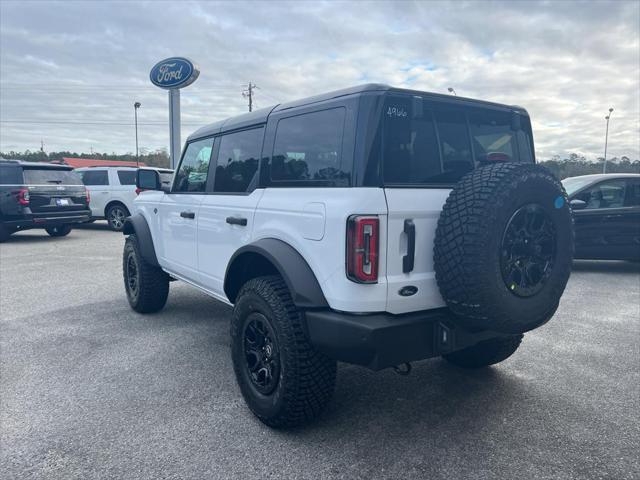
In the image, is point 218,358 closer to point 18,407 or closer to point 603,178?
point 18,407

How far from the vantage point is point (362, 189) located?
8.11 ft

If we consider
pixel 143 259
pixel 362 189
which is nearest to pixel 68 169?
pixel 143 259

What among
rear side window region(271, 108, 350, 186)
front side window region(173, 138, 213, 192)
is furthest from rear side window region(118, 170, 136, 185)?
rear side window region(271, 108, 350, 186)

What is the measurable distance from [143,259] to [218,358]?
1.67m

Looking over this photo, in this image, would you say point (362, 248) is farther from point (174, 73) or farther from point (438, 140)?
point (174, 73)

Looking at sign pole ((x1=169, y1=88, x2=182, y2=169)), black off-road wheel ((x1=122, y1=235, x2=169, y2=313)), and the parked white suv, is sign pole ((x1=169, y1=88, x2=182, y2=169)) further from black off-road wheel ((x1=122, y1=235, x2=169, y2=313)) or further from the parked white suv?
black off-road wheel ((x1=122, y1=235, x2=169, y2=313))

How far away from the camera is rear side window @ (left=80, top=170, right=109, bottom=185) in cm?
1364

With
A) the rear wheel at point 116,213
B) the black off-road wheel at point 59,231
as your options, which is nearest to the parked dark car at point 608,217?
the rear wheel at point 116,213

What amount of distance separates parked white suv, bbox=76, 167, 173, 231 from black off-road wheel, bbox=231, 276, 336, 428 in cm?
1152

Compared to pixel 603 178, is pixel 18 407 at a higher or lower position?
lower

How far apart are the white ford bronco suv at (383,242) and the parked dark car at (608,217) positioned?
17.7 ft

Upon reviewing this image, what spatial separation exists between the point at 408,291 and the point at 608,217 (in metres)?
6.72

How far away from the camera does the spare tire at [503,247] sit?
2377mm

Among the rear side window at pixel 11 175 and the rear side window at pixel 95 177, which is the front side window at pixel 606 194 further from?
the rear side window at pixel 95 177
